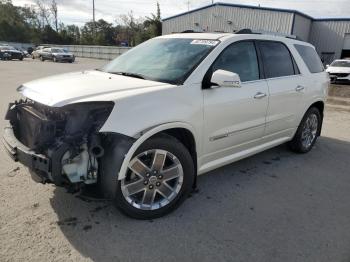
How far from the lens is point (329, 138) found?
7297 mm

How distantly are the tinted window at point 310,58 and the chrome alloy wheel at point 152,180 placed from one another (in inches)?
126

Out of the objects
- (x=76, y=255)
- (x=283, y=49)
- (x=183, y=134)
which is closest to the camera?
(x=76, y=255)

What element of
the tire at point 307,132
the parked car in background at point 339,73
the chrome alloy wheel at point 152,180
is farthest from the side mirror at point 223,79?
the parked car in background at point 339,73

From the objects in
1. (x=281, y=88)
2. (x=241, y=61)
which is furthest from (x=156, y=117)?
(x=281, y=88)

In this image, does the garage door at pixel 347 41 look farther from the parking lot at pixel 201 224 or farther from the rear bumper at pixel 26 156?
the rear bumper at pixel 26 156

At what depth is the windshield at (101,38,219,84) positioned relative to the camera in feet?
12.6

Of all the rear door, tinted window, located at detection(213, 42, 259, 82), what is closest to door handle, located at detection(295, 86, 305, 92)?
the rear door

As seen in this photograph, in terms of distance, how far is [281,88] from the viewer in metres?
4.89

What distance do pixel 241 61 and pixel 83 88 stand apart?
1997 mm

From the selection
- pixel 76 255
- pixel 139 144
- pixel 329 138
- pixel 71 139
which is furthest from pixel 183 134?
pixel 329 138

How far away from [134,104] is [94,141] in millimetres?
485

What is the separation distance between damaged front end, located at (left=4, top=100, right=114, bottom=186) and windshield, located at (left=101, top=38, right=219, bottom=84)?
3.17 ft

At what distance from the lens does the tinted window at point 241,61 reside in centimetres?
409

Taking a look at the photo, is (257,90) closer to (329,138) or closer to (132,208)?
(132,208)
